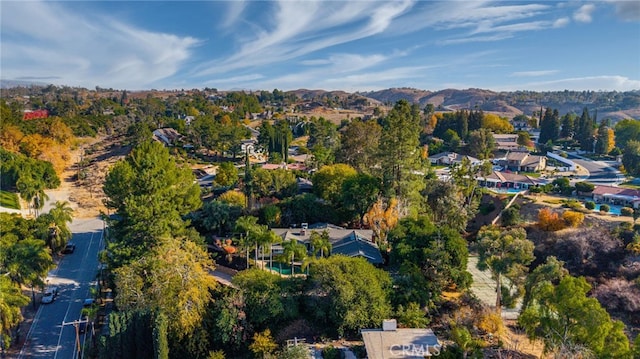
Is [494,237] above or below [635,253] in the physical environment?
above

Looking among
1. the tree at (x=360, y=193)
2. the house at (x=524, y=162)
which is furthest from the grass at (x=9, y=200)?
the house at (x=524, y=162)

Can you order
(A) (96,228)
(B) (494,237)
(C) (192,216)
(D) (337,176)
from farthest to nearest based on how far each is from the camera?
(A) (96,228) < (D) (337,176) < (C) (192,216) < (B) (494,237)

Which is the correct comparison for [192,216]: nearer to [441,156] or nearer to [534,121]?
[441,156]

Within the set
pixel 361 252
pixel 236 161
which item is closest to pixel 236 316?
pixel 361 252

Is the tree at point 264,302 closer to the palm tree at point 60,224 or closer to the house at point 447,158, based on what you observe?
the palm tree at point 60,224

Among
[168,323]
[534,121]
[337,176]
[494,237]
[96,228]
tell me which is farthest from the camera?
[534,121]

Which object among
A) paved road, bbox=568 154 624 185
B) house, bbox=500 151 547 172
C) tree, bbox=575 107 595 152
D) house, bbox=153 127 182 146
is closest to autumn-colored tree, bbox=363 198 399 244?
paved road, bbox=568 154 624 185

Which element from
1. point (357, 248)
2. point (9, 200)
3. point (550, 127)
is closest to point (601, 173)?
point (550, 127)
